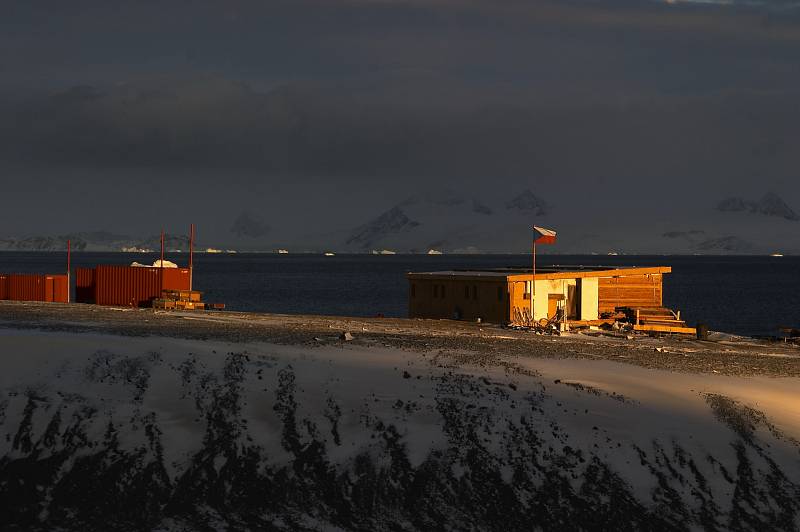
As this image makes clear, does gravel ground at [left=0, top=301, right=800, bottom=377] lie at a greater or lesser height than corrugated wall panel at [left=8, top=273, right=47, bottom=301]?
lesser

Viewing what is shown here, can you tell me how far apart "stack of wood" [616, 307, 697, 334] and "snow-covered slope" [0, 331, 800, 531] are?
22836 mm

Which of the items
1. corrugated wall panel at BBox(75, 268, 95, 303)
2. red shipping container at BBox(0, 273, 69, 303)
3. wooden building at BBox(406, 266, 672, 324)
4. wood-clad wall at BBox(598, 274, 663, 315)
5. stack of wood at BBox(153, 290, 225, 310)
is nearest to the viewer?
wooden building at BBox(406, 266, 672, 324)

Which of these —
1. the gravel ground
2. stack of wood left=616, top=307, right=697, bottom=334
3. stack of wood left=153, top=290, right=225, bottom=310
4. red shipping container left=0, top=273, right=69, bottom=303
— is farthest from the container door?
stack of wood left=616, top=307, right=697, bottom=334

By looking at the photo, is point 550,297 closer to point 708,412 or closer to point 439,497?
point 708,412

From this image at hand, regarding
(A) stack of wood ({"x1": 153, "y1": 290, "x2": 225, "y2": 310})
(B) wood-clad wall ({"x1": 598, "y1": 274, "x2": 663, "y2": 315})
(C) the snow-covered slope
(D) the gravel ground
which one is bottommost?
(C) the snow-covered slope

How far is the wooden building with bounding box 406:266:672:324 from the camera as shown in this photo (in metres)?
51.2

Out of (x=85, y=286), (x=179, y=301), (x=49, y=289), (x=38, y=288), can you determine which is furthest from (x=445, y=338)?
(x=38, y=288)

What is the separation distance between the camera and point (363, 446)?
2197 cm

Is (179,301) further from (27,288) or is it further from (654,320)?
(654,320)

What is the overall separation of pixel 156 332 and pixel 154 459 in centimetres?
1690

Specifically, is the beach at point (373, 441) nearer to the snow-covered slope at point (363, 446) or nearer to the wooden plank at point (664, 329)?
the snow-covered slope at point (363, 446)

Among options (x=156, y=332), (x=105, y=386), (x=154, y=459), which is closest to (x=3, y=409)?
(x=105, y=386)

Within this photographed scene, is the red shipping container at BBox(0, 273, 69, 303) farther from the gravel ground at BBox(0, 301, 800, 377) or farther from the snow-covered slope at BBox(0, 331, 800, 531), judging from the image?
the snow-covered slope at BBox(0, 331, 800, 531)

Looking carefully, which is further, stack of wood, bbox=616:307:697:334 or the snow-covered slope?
stack of wood, bbox=616:307:697:334
